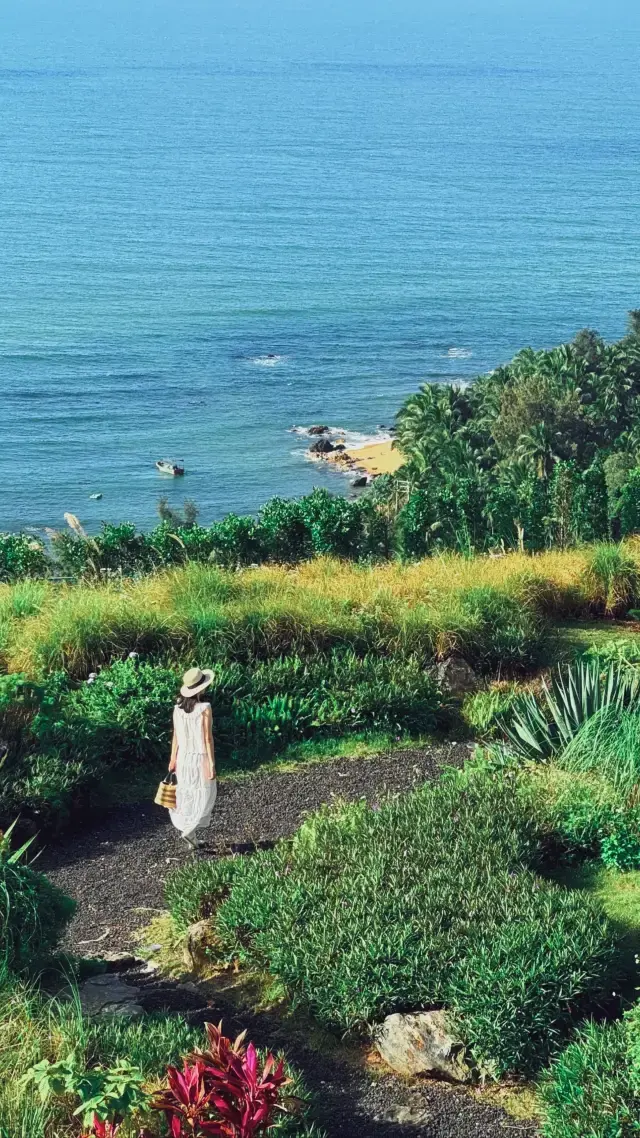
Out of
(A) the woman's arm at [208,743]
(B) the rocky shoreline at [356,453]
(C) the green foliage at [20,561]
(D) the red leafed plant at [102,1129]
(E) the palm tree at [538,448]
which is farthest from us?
(B) the rocky shoreline at [356,453]

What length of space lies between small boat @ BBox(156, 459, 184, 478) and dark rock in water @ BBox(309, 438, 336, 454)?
6.77 meters

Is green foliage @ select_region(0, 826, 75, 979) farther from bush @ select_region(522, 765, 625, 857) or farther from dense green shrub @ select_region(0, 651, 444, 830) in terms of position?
bush @ select_region(522, 765, 625, 857)

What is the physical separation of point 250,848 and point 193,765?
71 centimetres

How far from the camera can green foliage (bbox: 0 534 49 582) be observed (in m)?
14.8

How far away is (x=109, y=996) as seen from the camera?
6840 mm

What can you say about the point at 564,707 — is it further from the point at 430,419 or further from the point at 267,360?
the point at 267,360

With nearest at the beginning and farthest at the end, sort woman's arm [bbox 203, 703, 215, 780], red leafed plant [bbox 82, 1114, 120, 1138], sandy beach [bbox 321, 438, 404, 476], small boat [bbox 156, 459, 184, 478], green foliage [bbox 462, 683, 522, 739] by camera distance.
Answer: red leafed plant [bbox 82, 1114, 120, 1138], woman's arm [bbox 203, 703, 215, 780], green foliage [bbox 462, 683, 522, 739], sandy beach [bbox 321, 438, 404, 476], small boat [bbox 156, 459, 184, 478]

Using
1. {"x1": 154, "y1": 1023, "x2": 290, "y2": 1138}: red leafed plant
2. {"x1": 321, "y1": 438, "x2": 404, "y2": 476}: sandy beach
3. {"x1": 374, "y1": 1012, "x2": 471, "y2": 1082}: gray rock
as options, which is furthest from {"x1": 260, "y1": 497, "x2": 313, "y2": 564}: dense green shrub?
{"x1": 321, "y1": 438, "x2": 404, "y2": 476}: sandy beach

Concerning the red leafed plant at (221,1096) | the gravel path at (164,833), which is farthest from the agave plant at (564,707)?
the red leafed plant at (221,1096)

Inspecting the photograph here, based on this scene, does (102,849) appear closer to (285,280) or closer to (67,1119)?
(67,1119)

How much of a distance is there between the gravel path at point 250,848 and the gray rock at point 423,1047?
8 centimetres

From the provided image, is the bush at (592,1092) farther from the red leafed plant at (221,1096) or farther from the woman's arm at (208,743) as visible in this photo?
the woman's arm at (208,743)

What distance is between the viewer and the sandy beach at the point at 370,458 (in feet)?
202

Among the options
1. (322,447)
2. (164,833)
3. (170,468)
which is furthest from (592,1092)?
(322,447)
